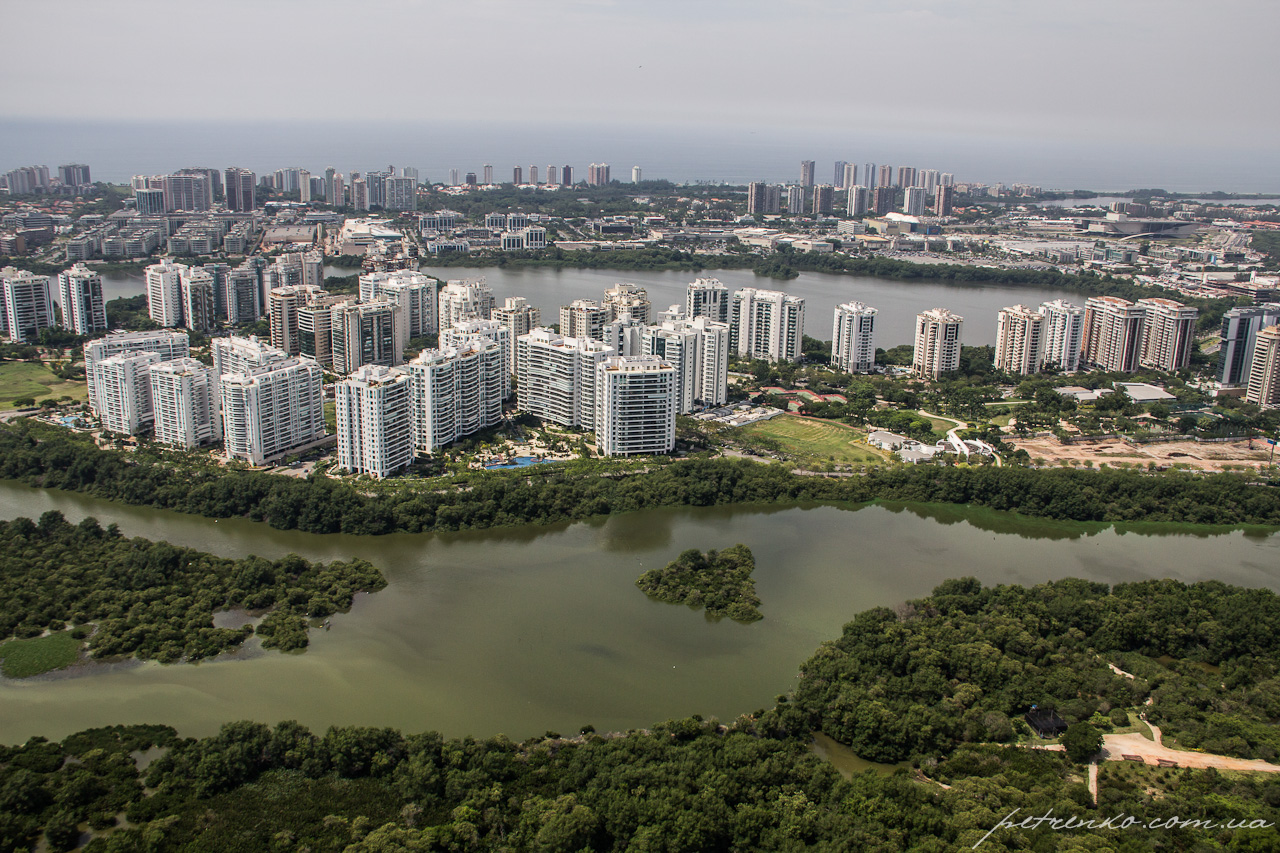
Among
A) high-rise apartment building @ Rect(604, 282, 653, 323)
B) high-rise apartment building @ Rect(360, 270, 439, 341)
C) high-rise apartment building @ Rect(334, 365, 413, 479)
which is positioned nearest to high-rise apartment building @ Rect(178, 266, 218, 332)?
high-rise apartment building @ Rect(360, 270, 439, 341)

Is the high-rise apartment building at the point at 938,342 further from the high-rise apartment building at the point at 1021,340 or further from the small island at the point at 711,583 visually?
the small island at the point at 711,583

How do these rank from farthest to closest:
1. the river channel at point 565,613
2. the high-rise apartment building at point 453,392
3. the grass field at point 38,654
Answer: the high-rise apartment building at point 453,392, the grass field at point 38,654, the river channel at point 565,613

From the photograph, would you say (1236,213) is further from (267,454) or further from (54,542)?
(54,542)

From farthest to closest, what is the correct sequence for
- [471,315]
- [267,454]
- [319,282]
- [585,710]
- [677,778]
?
[319,282], [471,315], [267,454], [585,710], [677,778]

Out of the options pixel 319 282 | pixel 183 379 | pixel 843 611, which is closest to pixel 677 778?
pixel 843 611

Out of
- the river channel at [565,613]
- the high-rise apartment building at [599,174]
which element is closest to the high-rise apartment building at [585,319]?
the river channel at [565,613]

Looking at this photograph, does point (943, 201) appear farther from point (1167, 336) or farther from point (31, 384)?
point (31, 384)

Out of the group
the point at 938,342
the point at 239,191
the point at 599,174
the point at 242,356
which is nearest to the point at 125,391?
the point at 242,356
